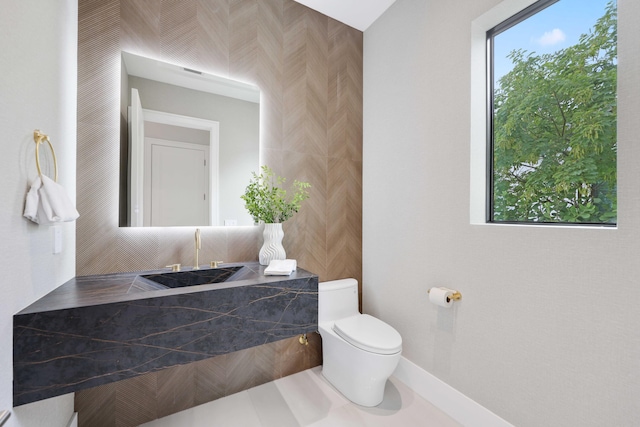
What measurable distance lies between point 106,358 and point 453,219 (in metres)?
1.84

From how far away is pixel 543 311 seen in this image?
1278 millimetres

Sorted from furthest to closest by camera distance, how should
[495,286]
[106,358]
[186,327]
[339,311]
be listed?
[339,311] < [495,286] < [186,327] < [106,358]

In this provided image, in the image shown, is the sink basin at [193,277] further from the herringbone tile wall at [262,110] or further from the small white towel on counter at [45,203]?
the small white towel on counter at [45,203]

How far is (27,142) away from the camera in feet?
3.17

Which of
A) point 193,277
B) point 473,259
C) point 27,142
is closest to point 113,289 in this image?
point 193,277

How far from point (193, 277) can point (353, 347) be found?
1070 mm

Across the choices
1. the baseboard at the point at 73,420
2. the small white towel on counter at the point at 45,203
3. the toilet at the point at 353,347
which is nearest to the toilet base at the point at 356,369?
the toilet at the point at 353,347

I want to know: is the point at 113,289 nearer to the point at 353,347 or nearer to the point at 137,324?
the point at 137,324

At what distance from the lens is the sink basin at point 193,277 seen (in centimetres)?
153

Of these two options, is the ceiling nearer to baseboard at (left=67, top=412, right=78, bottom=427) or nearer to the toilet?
the toilet

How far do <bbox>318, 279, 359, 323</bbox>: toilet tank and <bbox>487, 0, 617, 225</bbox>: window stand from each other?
1.14 m

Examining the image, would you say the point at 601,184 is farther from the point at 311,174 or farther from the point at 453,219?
the point at 311,174

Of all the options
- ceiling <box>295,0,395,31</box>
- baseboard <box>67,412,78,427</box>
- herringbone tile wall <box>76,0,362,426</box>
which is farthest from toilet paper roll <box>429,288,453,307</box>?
ceiling <box>295,0,395,31</box>

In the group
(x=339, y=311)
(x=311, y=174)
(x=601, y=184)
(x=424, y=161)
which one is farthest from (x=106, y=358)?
(x=601, y=184)
